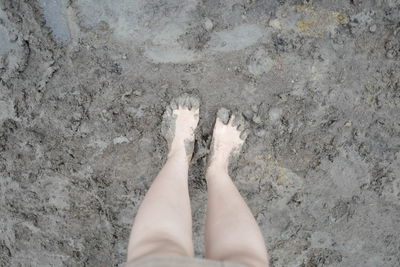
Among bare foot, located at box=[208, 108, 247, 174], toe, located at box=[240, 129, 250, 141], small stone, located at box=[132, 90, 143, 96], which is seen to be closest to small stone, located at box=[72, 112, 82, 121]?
small stone, located at box=[132, 90, 143, 96]

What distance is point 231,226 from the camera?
1.60 metres

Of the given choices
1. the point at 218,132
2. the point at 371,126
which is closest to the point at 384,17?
the point at 371,126

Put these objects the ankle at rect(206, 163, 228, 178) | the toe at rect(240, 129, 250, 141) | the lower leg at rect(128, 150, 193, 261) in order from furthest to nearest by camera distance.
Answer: the toe at rect(240, 129, 250, 141)
the ankle at rect(206, 163, 228, 178)
the lower leg at rect(128, 150, 193, 261)

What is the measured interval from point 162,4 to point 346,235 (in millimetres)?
1461

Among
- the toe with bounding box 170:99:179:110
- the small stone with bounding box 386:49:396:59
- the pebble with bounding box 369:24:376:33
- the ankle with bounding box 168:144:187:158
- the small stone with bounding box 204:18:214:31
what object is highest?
the small stone with bounding box 204:18:214:31

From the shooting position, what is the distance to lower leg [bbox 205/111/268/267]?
1.51 m

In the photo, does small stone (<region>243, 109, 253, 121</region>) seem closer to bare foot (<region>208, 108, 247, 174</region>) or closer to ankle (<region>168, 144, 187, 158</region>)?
bare foot (<region>208, 108, 247, 174</region>)

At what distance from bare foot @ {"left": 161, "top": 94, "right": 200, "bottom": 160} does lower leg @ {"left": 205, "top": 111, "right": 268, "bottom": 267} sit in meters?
0.16

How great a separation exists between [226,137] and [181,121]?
0.23 m

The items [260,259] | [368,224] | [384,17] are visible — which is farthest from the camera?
[368,224]

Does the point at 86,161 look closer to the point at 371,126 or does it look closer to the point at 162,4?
the point at 162,4

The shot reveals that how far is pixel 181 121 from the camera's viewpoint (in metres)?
2.02

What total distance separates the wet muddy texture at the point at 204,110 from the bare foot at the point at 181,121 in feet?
0.17

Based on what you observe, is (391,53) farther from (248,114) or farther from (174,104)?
(174,104)
